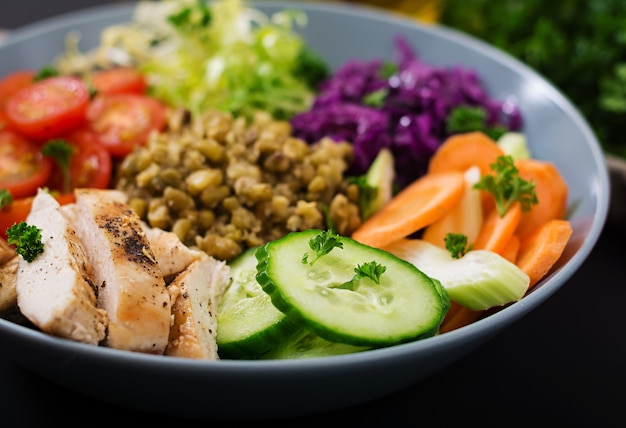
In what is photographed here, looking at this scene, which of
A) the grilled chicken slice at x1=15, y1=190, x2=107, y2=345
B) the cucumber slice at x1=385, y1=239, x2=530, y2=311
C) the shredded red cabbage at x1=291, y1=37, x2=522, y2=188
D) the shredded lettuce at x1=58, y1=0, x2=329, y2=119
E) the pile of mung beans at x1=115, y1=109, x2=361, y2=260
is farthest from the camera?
the shredded lettuce at x1=58, y1=0, x2=329, y2=119

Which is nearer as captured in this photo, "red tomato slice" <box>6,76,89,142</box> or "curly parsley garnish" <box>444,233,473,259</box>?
"curly parsley garnish" <box>444,233,473,259</box>

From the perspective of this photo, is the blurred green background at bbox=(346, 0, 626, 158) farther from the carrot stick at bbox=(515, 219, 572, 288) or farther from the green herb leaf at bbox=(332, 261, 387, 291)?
the green herb leaf at bbox=(332, 261, 387, 291)

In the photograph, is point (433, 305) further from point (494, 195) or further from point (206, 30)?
point (206, 30)

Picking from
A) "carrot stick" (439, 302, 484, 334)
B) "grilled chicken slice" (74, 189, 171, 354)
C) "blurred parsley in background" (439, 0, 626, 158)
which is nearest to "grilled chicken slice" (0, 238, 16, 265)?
"grilled chicken slice" (74, 189, 171, 354)

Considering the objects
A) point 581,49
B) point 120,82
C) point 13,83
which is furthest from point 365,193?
point 13,83

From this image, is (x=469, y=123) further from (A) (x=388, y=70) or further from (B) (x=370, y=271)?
(B) (x=370, y=271)

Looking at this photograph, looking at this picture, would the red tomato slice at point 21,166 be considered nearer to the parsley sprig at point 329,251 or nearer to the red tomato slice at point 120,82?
the red tomato slice at point 120,82

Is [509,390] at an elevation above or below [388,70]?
below
